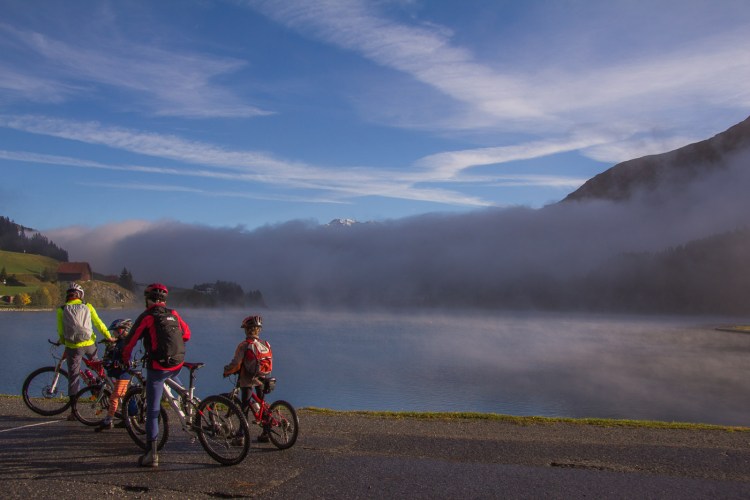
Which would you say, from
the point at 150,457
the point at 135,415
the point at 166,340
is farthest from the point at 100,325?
the point at 150,457

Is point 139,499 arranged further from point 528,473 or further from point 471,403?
point 471,403

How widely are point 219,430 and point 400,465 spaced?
9.09ft

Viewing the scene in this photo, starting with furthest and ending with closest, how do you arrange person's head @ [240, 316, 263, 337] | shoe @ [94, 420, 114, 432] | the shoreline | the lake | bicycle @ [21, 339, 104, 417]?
the lake < bicycle @ [21, 339, 104, 417] < the shoreline < shoe @ [94, 420, 114, 432] < person's head @ [240, 316, 263, 337]

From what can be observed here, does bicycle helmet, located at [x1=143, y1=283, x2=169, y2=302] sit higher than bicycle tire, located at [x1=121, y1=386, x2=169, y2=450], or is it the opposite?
bicycle helmet, located at [x1=143, y1=283, x2=169, y2=302]

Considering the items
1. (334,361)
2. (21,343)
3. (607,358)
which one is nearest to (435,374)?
(334,361)

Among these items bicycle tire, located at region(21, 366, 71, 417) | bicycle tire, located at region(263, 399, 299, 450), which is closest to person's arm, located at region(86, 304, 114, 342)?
bicycle tire, located at region(21, 366, 71, 417)

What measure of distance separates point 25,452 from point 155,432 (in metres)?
2.50

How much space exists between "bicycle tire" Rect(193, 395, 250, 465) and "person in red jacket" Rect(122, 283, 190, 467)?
0.66 m

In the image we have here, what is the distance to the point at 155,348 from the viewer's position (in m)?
9.43

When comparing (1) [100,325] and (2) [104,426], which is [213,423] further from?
(1) [100,325]

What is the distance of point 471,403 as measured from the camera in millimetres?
38656

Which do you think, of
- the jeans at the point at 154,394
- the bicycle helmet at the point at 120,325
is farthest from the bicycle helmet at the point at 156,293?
the bicycle helmet at the point at 120,325

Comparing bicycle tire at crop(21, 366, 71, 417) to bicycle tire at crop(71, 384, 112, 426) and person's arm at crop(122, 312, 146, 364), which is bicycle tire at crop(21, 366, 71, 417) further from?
person's arm at crop(122, 312, 146, 364)

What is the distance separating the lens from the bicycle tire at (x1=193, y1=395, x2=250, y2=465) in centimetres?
967
